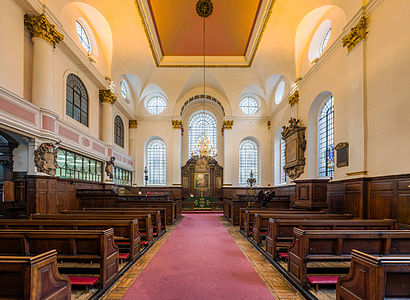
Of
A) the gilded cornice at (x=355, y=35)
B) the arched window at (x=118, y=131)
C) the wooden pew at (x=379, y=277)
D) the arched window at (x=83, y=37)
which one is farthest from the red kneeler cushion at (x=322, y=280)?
the arched window at (x=118, y=131)

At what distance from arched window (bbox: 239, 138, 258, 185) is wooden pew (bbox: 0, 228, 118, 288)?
16838mm

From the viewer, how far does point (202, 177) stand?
20.1 meters

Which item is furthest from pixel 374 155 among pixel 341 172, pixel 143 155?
pixel 143 155

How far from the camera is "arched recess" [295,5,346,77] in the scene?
9703 mm

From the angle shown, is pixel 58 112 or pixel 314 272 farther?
pixel 58 112

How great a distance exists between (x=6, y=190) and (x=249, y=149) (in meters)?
16.4

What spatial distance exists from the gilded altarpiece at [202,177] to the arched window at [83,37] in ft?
36.9

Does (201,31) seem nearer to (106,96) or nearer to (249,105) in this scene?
(106,96)

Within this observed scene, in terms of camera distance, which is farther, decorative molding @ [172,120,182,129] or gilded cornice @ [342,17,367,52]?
decorative molding @ [172,120,182,129]

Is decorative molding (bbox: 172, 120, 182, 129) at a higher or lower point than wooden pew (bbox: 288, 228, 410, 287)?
higher

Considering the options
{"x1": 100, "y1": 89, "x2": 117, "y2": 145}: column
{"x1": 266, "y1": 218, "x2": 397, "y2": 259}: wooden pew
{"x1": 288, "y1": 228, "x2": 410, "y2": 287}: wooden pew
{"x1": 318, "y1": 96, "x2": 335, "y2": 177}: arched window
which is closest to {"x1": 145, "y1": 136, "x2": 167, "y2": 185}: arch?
{"x1": 100, "y1": 89, "x2": 117, "y2": 145}: column

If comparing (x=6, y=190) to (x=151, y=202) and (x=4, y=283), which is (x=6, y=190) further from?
(x=4, y=283)

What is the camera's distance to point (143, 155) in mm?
19391

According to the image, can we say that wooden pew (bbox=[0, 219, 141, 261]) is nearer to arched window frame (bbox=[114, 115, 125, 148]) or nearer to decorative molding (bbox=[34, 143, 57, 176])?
decorative molding (bbox=[34, 143, 57, 176])
